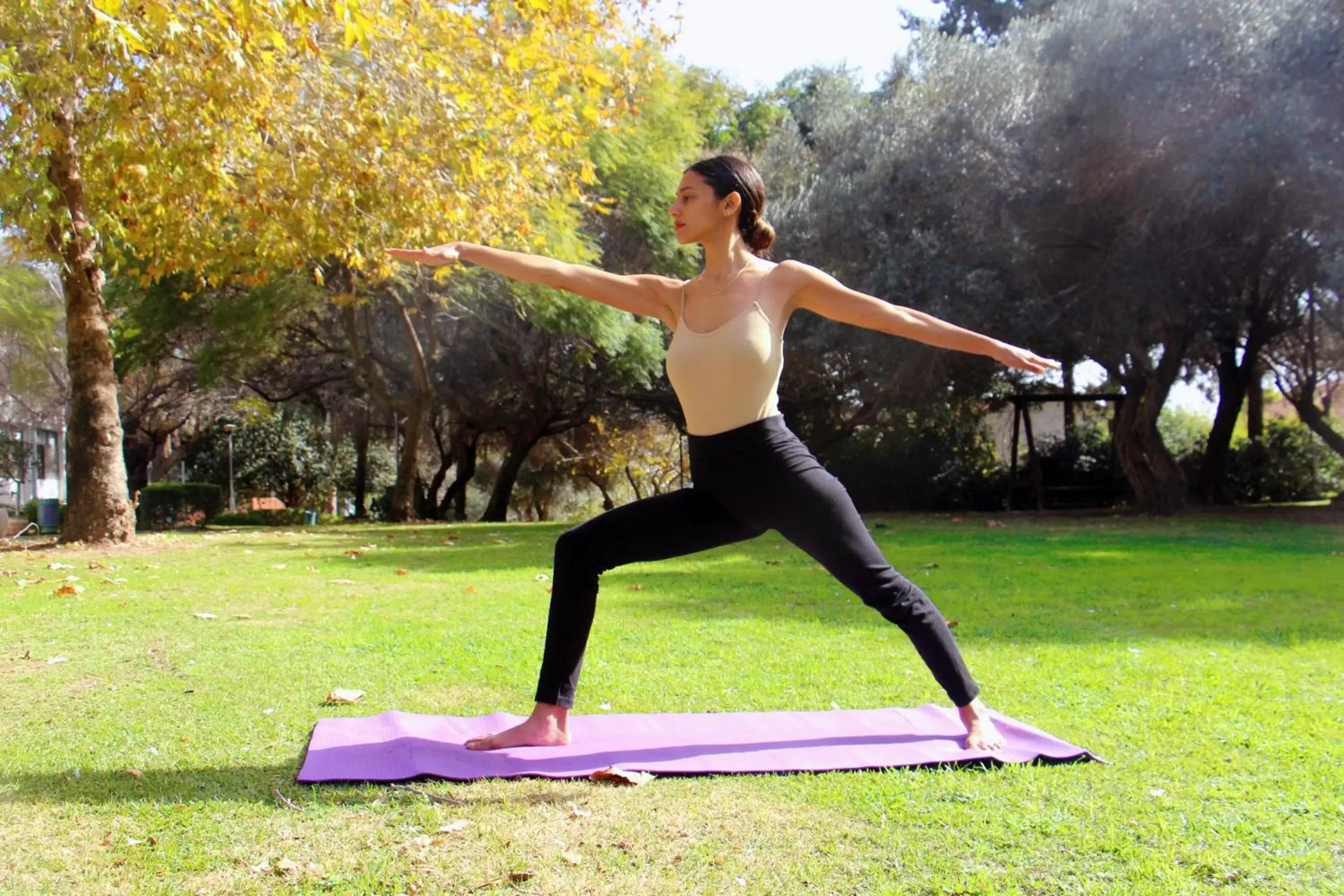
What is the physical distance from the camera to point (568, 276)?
13.3ft

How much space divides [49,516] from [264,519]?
13.8 feet

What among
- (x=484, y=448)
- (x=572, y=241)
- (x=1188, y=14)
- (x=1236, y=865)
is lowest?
(x=1236, y=865)

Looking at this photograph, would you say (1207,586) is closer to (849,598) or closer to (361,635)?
(849,598)

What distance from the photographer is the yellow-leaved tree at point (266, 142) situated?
9.52 metres

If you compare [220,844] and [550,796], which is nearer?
[220,844]

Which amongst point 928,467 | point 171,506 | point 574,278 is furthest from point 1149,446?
point 171,506

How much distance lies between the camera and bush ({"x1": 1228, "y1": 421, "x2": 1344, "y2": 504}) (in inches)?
891

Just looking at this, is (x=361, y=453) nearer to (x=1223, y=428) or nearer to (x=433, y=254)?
(x=1223, y=428)

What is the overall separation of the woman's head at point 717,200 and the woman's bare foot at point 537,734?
1728 mm

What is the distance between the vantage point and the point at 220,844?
9.83 feet

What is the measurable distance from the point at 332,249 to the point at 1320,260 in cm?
1311

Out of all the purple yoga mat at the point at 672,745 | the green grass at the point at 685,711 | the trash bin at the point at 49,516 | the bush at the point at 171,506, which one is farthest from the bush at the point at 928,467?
the purple yoga mat at the point at 672,745

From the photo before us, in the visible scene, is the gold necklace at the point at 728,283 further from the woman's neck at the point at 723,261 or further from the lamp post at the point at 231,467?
the lamp post at the point at 231,467

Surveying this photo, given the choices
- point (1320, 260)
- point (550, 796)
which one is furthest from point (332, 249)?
point (1320, 260)
